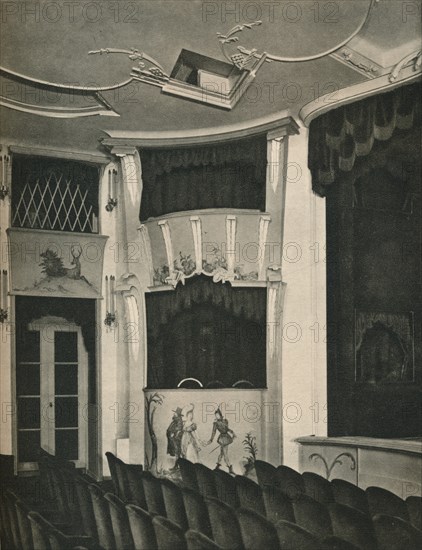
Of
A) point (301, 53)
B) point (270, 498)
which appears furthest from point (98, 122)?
point (270, 498)

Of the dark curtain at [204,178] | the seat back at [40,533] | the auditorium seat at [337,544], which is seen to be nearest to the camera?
the auditorium seat at [337,544]

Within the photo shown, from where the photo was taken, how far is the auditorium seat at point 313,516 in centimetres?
311

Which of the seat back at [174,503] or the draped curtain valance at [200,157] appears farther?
the draped curtain valance at [200,157]

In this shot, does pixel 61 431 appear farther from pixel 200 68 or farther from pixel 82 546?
pixel 200 68

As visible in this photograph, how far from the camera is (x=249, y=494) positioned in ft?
10.5

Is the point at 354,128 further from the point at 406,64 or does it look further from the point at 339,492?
the point at 339,492

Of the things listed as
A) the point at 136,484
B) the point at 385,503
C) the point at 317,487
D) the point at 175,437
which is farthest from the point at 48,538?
the point at 385,503

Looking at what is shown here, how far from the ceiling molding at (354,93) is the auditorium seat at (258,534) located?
1697mm

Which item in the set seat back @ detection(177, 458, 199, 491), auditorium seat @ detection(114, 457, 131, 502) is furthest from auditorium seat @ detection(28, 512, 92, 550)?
seat back @ detection(177, 458, 199, 491)

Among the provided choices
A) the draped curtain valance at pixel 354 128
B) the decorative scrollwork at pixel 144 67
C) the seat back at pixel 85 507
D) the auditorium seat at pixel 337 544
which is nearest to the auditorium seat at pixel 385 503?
the auditorium seat at pixel 337 544

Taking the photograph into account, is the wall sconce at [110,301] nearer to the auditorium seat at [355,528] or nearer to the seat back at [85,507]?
the seat back at [85,507]

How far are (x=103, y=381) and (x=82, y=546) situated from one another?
0.70 meters

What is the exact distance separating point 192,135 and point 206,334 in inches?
34.4

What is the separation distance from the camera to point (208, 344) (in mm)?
3252
